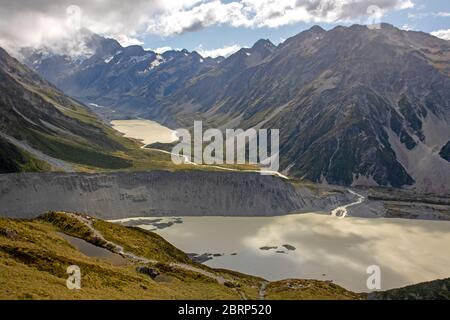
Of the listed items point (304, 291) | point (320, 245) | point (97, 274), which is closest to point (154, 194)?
point (320, 245)

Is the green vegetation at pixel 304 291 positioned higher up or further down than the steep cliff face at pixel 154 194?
further down

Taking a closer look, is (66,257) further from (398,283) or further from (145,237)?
(398,283)

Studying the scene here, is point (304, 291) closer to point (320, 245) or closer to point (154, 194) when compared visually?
point (320, 245)

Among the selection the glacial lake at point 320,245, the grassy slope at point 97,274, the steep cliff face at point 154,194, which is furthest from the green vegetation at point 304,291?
the steep cliff face at point 154,194

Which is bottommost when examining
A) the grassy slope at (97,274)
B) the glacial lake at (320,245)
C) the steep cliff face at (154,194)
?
the glacial lake at (320,245)

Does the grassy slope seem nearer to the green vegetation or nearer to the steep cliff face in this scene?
the green vegetation

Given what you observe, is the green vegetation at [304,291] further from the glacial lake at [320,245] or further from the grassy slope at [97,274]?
the glacial lake at [320,245]

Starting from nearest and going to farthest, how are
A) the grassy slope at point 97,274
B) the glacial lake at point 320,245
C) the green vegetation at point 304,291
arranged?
1. the grassy slope at point 97,274
2. the green vegetation at point 304,291
3. the glacial lake at point 320,245
